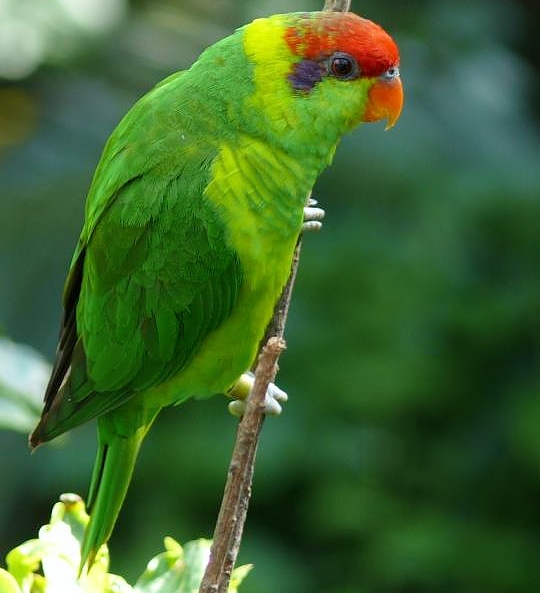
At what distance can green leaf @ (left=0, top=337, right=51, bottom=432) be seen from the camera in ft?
4.34

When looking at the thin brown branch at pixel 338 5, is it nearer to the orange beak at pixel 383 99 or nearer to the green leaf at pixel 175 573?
the orange beak at pixel 383 99

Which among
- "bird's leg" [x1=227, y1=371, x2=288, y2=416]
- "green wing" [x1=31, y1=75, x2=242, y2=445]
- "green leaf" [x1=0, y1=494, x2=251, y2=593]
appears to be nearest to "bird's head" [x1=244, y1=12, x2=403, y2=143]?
"green wing" [x1=31, y1=75, x2=242, y2=445]

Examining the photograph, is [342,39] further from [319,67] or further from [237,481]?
[237,481]

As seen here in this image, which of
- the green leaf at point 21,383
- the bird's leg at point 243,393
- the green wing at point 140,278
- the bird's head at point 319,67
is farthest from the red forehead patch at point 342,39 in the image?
the green leaf at point 21,383

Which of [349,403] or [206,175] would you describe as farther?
[349,403]

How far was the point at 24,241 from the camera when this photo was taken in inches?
99.6

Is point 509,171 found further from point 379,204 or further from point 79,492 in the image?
point 79,492

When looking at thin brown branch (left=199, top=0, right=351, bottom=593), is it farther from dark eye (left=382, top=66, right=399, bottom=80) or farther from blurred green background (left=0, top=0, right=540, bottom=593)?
blurred green background (left=0, top=0, right=540, bottom=593)

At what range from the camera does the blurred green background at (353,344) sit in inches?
94.4

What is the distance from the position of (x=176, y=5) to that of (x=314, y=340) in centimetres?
99

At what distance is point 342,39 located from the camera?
1.33m

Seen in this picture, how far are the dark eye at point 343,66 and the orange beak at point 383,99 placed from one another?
0.04 metres

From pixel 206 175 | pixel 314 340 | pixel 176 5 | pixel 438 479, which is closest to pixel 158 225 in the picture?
pixel 206 175

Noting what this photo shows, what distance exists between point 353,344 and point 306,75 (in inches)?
49.3
